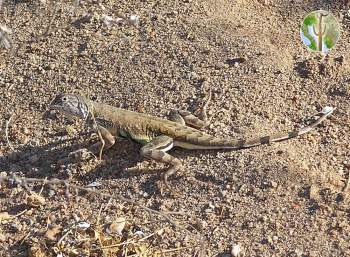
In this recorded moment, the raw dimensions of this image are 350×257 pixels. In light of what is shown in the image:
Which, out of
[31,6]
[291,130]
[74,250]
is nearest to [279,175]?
[291,130]

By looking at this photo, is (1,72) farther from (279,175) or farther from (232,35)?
(279,175)

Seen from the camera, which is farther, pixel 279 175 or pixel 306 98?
pixel 306 98

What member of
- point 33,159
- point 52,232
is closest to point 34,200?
point 52,232

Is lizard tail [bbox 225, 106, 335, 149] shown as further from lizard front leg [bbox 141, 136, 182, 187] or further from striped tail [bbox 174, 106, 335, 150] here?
lizard front leg [bbox 141, 136, 182, 187]

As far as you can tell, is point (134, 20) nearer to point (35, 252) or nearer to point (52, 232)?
point (52, 232)

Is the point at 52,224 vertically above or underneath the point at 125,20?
underneath

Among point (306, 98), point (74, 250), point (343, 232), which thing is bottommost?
point (74, 250)

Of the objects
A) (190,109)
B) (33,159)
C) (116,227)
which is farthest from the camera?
(190,109)
